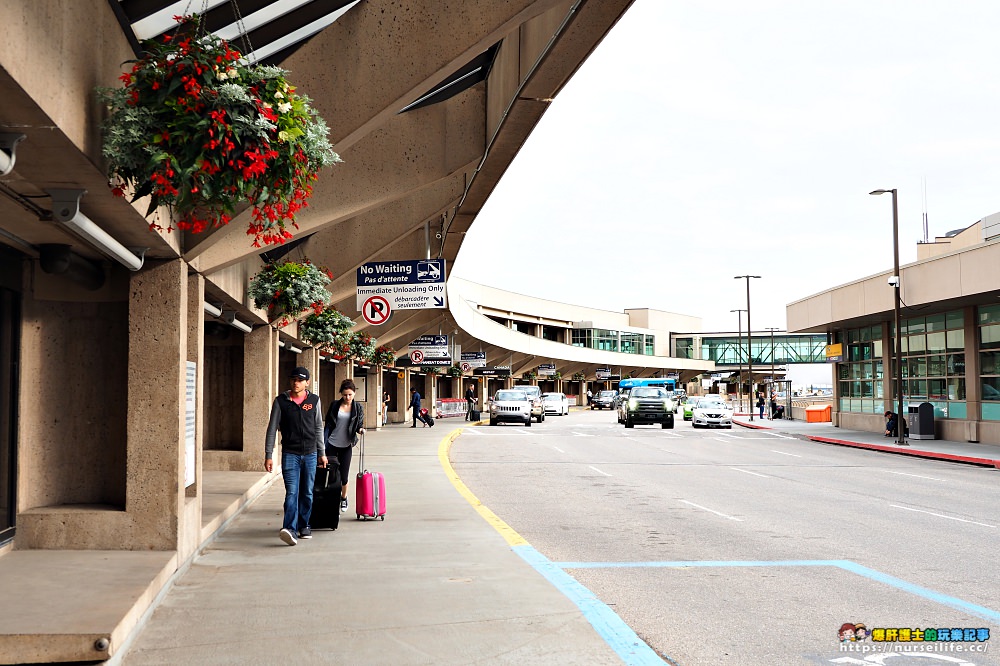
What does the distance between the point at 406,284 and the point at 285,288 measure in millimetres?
4465

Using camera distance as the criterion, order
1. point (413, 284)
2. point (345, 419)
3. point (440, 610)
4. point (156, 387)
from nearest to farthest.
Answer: point (440, 610) < point (156, 387) < point (345, 419) < point (413, 284)

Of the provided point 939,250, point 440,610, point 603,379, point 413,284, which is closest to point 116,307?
point 440,610

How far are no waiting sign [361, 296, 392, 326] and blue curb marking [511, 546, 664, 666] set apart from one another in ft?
32.1

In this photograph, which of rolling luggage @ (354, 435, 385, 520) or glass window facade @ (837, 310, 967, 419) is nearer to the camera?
rolling luggage @ (354, 435, 385, 520)

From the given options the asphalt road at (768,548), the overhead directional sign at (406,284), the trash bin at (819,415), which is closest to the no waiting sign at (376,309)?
the overhead directional sign at (406,284)

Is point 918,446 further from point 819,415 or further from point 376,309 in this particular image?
point 819,415

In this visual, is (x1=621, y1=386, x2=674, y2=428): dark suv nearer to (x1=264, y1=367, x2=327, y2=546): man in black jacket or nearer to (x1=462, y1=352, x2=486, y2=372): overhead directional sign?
(x1=462, y1=352, x2=486, y2=372): overhead directional sign

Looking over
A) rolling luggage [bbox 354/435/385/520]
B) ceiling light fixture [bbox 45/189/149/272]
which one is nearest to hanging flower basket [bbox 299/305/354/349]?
rolling luggage [bbox 354/435/385/520]

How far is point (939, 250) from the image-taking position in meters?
45.7

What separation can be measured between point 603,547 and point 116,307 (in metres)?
5.85

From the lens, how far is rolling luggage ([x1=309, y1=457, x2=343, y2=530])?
1085 centimetres

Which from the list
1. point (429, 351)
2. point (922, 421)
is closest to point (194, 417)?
point (922, 421)

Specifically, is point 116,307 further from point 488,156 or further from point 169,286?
point 488,156

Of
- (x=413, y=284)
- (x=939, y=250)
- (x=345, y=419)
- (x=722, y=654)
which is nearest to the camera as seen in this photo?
(x=722, y=654)
